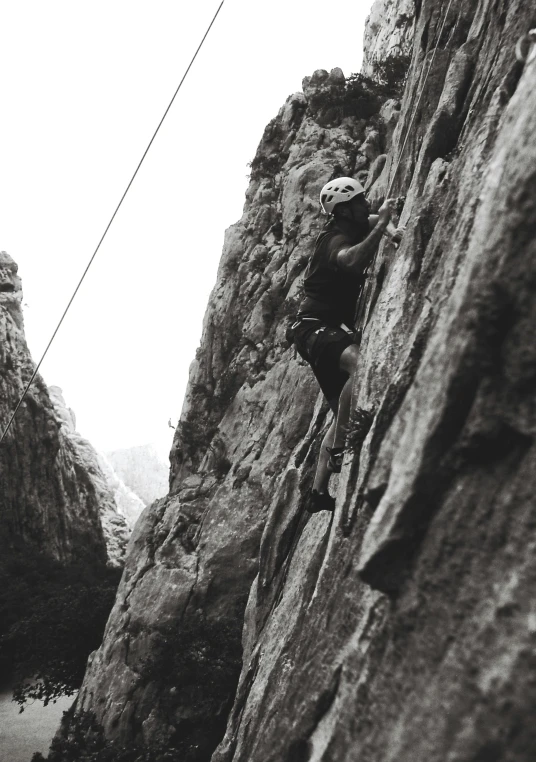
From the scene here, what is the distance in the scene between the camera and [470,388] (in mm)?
2705

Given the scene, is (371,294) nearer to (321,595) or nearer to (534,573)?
(321,595)

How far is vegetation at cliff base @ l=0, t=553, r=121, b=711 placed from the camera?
51.0ft

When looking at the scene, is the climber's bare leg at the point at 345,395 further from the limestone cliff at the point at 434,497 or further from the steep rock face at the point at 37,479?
the steep rock face at the point at 37,479

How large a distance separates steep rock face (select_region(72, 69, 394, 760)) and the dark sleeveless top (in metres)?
2.85

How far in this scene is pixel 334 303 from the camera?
575 cm

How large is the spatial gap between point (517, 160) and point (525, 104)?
55 centimetres

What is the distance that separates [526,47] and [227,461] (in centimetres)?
1339

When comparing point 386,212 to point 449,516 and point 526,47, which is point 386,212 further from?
point 449,516

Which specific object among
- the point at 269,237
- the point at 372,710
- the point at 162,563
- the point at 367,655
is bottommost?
the point at 162,563

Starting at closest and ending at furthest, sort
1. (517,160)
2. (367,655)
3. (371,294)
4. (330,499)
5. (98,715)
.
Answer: (517,160), (367,655), (330,499), (371,294), (98,715)

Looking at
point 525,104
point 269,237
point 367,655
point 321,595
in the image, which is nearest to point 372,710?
point 367,655

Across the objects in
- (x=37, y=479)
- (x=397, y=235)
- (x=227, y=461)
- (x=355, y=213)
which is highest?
(x=355, y=213)

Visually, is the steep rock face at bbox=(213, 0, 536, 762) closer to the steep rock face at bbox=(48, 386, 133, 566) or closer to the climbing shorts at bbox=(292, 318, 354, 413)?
the climbing shorts at bbox=(292, 318, 354, 413)

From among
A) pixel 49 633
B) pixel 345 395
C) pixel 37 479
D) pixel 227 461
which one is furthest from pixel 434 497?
pixel 37 479
